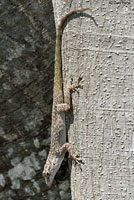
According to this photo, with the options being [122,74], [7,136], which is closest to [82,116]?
[122,74]

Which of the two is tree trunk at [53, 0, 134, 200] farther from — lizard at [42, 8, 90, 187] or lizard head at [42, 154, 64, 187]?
lizard head at [42, 154, 64, 187]

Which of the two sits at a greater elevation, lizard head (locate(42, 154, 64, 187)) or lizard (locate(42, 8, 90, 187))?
lizard (locate(42, 8, 90, 187))

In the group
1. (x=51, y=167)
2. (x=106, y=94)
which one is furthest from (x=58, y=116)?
(x=106, y=94)

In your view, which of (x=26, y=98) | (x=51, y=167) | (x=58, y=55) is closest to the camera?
(x=58, y=55)

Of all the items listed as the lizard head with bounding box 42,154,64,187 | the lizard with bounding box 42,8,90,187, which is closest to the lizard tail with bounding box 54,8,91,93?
the lizard with bounding box 42,8,90,187

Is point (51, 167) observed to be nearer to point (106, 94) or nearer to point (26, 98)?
point (26, 98)

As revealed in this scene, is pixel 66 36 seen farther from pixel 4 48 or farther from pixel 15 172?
pixel 15 172
